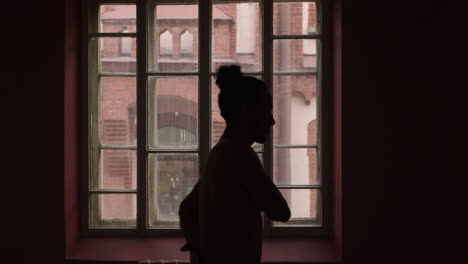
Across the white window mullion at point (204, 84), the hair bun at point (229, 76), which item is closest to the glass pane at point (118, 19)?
the white window mullion at point (204, 84)

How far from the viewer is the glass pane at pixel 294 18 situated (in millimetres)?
3580

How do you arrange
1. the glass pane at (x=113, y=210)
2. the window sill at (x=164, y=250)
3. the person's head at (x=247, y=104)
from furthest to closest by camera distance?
the glass pane at (x=113, y=210)
the window sill at (x=164, y=250)
the person's head at (x=247, y=104)

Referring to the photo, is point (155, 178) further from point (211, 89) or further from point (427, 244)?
point (427, 244)

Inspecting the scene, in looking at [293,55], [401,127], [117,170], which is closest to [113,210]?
[117,170]

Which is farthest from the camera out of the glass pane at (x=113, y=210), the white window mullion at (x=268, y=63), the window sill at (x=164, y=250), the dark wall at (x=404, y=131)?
the glass pane at (x=113, y=210)

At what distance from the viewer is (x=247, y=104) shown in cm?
199

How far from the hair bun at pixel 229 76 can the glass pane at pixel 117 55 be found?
1.70m

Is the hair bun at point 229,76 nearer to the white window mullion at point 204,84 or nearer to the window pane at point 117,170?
the white window mullion at point 204,84

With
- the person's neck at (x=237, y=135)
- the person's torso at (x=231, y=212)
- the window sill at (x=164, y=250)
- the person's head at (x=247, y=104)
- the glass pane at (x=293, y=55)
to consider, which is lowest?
the window sill at (x=164, y=250)

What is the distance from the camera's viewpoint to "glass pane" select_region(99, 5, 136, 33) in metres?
3.62

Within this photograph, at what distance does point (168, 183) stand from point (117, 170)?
1.07 ft

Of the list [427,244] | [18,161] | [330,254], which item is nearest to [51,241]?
[18,161]

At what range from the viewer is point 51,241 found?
331cm

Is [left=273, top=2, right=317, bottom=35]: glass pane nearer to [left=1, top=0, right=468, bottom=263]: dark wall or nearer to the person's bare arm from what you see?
[left=1, top=0, right=468, bottom=263]: dark wall
